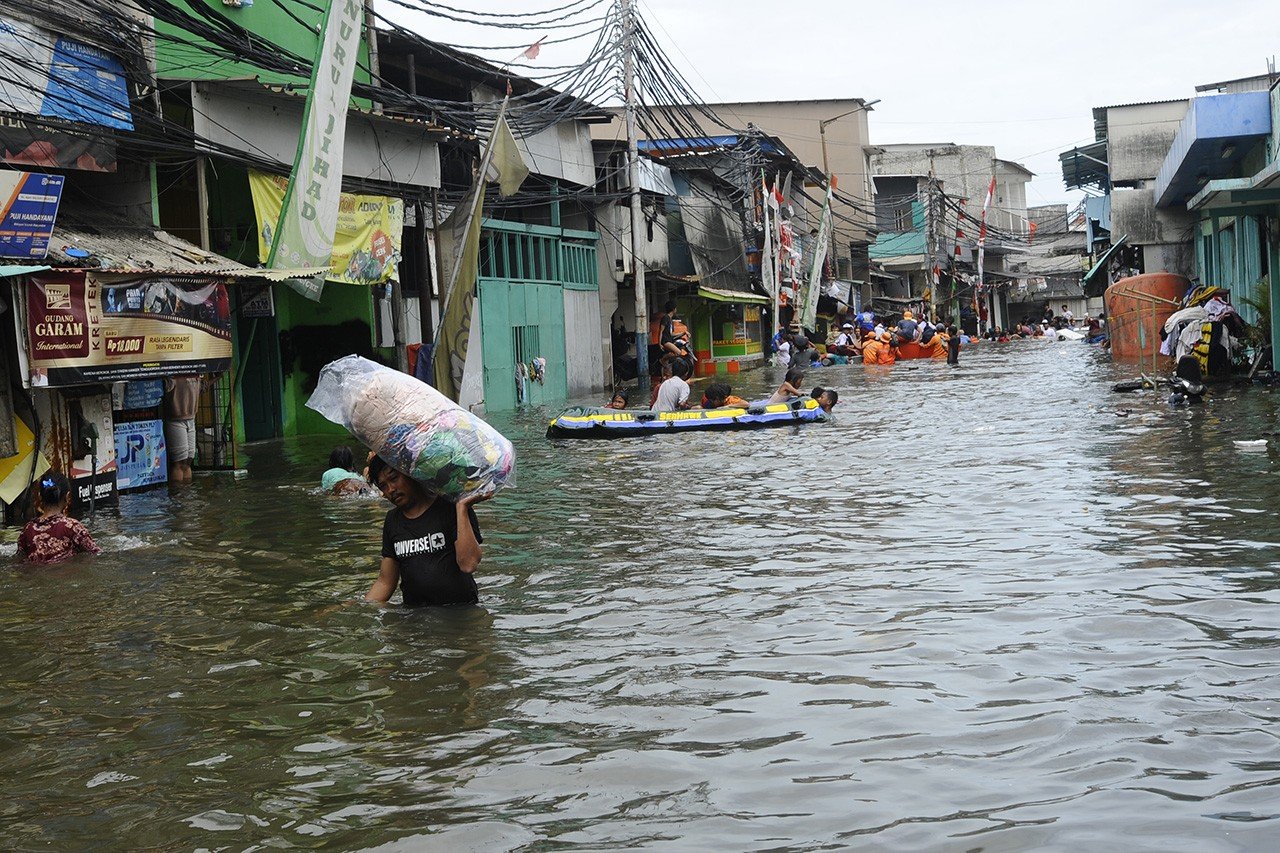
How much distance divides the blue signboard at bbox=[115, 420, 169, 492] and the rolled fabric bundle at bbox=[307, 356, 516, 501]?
8.32 metres

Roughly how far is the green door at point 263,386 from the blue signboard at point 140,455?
680 cm

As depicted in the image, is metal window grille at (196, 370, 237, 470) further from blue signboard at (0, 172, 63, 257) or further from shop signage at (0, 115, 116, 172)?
blue signboard at (0, 172, 63, 257)

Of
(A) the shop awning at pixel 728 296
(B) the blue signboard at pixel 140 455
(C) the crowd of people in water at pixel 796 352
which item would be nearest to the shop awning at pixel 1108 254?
(C) the crowd of people in water at pixel 796 352

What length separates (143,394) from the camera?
15273 millimetres

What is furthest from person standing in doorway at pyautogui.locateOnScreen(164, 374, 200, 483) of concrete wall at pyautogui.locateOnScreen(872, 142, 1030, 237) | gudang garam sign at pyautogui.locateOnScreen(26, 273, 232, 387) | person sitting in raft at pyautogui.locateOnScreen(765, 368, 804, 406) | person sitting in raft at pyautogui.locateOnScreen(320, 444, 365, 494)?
concrete wall at pyautogui.locateOnScreen(872, 142, 1030, 237)

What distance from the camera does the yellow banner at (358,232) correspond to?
18656 millimetres

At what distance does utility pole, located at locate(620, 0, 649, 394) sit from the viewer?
2925cm

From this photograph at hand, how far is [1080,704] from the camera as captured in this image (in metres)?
5.58

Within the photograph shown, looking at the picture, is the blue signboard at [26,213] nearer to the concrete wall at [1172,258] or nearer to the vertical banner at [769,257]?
the vertical banner at [769,257]

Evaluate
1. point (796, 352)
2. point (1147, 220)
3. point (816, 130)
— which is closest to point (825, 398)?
point (1147, 220)

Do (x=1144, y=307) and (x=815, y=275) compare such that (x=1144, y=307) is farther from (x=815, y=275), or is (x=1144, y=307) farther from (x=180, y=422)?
(x=180, y=422)

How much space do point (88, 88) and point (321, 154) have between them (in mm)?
3771

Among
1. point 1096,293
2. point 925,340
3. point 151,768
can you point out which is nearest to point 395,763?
point 151,768

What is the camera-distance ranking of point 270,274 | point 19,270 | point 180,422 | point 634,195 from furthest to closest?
point 634,195
point 180,422
point 270,274
point 19,270
